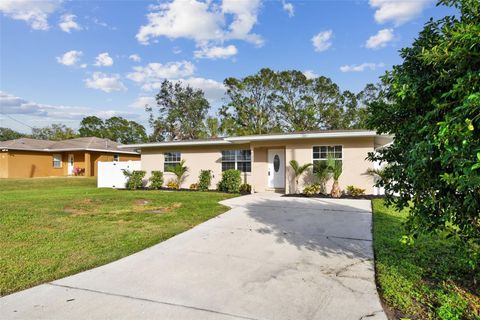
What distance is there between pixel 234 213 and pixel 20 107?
56.3 metres

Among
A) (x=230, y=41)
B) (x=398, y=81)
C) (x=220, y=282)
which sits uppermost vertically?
(x=230, y=41)

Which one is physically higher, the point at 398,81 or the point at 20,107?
the point at 20,107

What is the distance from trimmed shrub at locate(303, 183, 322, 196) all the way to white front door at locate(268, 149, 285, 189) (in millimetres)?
1880

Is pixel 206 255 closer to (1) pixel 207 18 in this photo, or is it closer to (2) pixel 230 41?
(1) pixel 207 18

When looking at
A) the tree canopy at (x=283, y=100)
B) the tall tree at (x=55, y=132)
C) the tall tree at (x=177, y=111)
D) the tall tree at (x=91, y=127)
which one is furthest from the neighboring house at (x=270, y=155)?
the tall tree at (x=91, y=127)

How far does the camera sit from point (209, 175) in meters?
15.9

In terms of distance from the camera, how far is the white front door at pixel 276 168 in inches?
579

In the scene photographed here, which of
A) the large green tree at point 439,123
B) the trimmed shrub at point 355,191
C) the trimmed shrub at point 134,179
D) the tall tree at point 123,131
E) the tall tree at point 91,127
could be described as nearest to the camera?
the large green tree at point 439,123

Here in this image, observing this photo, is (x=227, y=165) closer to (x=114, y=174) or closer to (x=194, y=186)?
(x=194, y=186)

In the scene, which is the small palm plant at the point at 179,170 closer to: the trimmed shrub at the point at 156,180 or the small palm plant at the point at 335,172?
the trimmed shrub at the point at 156,180

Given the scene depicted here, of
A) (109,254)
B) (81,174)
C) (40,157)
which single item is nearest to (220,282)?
(109,254)

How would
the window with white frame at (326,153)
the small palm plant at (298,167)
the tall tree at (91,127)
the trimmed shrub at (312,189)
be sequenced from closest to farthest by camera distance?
the trimmed shrub at (312,189)
the window with white frame at (326,153)
the small palm plant at (298,167)
the tall tree at (91,127)

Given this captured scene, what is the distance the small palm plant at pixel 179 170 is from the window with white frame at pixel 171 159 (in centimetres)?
46

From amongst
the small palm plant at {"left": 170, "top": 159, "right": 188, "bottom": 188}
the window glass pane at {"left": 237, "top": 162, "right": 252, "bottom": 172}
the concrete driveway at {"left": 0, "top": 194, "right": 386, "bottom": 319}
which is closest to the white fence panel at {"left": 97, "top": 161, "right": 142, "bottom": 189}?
the small palm plant at {"left": 170, "top": 159, "right": 188, "bottom": 188}
